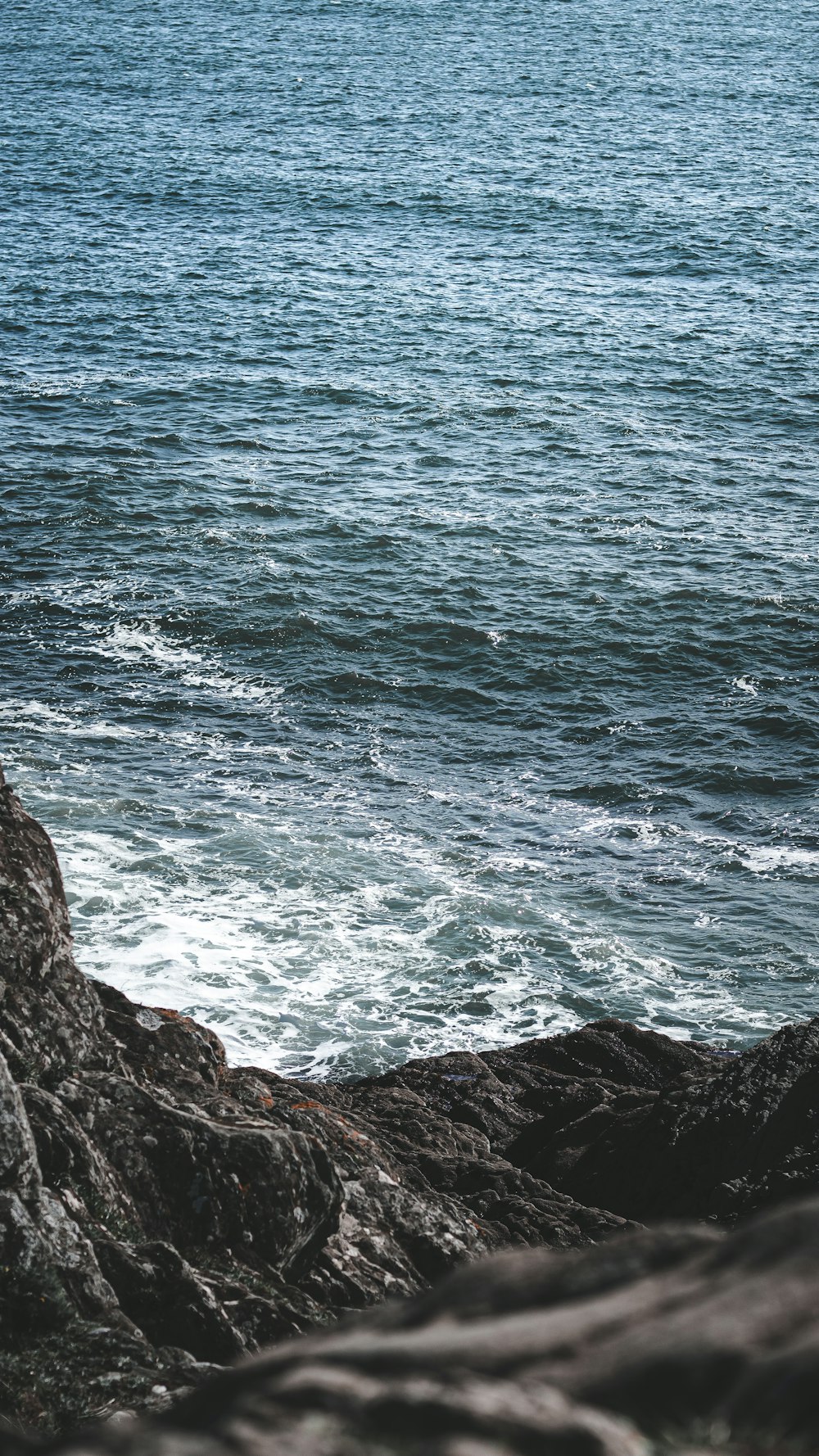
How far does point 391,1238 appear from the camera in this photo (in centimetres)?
1409

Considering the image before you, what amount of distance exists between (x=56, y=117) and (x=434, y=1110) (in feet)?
302

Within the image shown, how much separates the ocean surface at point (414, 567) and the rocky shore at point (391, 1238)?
15.7 ft

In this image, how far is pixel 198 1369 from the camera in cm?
1030

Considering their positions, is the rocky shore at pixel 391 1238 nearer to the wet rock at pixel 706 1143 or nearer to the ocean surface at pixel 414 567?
the wet rock at pixel 706 1143

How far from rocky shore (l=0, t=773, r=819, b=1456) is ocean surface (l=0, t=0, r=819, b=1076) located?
4.79m

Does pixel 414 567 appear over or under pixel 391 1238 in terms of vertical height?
over

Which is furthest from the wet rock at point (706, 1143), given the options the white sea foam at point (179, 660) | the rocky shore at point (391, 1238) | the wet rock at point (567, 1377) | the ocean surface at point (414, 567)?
the white sea foam at point (179, 660)

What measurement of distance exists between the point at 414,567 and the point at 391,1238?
3075 cm

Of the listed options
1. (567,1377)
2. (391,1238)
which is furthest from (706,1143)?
(567,1377)

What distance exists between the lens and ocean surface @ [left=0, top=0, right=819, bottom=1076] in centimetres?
2612

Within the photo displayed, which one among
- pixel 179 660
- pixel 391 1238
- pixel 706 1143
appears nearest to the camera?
pixel 391 1238

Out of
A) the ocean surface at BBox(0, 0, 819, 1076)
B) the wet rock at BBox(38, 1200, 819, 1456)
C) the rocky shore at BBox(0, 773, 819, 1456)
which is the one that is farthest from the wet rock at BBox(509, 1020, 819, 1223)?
the wet rock at BBox(38, 1200, 819, 1456)

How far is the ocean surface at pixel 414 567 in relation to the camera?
85.7ft

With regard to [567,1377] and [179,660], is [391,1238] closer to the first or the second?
[567,1377]
